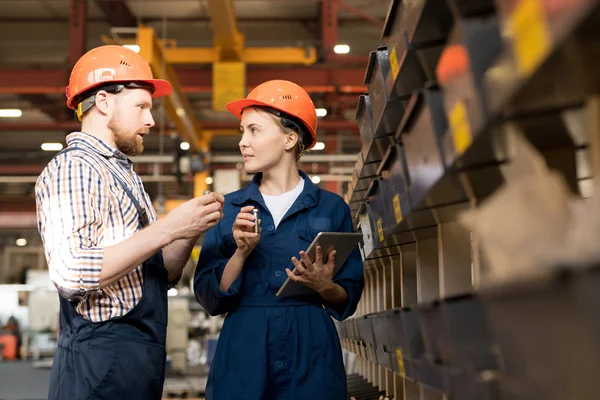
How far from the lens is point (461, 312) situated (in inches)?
42.1

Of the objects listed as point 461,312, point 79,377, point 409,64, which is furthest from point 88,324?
point 461,312

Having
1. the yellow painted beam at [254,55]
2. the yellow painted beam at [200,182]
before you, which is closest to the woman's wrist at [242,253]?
the yellow painted beam at [254,55]

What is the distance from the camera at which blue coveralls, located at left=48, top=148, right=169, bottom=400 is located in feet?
6.75

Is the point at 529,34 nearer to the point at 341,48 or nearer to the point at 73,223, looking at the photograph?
the point at 73,223

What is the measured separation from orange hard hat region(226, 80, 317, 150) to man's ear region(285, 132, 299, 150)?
0.06m

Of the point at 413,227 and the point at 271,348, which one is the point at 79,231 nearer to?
the point at 271,348

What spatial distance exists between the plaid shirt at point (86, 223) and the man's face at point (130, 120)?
2.4 inches

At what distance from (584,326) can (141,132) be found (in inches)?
74.0

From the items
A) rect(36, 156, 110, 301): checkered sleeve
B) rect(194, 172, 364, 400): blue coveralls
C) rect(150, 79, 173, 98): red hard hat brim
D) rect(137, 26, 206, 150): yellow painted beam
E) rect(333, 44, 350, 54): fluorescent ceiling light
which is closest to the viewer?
rect(36, 156, 110, 301): checkered sleeve

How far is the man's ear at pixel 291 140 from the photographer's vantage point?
2518mm

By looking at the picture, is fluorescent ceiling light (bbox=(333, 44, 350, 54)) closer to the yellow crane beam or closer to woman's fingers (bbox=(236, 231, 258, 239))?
the yellow crane beam

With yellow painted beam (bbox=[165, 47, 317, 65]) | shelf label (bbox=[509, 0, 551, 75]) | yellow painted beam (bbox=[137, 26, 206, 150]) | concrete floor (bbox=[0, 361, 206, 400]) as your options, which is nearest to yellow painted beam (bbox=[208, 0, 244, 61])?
yellow painted beam (bbox=[165, 47, 317, 65])

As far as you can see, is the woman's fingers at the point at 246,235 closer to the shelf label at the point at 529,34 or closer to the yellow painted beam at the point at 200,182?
the shelf label at the point at 529,34

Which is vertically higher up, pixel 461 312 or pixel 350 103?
pixel 350 103
